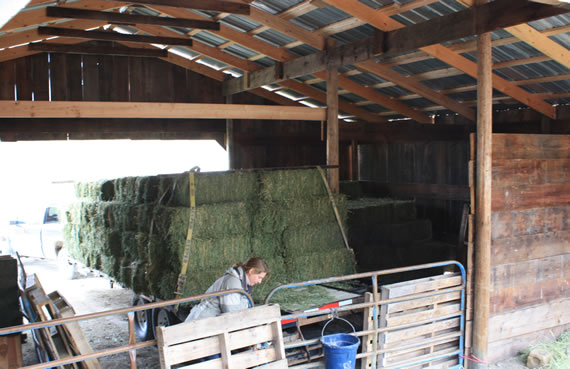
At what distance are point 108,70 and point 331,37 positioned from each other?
250 inches

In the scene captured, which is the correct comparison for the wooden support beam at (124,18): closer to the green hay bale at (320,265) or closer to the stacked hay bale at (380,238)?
the stacked hay bale at (380,238)

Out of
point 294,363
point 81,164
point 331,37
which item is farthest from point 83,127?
point 81,164

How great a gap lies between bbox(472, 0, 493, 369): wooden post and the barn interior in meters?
0.02

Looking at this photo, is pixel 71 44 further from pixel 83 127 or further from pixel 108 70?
pixel 83 127

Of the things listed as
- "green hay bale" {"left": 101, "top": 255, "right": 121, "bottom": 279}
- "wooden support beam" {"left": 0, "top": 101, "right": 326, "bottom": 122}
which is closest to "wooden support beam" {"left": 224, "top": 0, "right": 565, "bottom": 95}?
"wooden support beam" {"left": 0, "top": 101, "right": 326, "bottom": 122}

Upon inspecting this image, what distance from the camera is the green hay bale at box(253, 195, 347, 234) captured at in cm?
760

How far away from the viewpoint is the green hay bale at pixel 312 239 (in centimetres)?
782

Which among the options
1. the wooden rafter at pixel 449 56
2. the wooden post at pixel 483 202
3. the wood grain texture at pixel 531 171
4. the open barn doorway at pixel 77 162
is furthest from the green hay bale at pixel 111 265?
the open barn doorway at pixel 77 162

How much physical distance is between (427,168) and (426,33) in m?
5.79

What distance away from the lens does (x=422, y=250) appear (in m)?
9.02

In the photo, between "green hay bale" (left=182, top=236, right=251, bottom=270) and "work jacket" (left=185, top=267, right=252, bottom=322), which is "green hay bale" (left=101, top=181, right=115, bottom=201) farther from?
"work jacket" (left=185, top=267, right=252, bottom=322)

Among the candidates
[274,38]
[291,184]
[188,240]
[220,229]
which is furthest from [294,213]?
[274,38]

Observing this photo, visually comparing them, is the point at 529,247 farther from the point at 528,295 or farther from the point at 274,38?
the point at 274,38

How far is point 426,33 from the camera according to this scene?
708 cm
